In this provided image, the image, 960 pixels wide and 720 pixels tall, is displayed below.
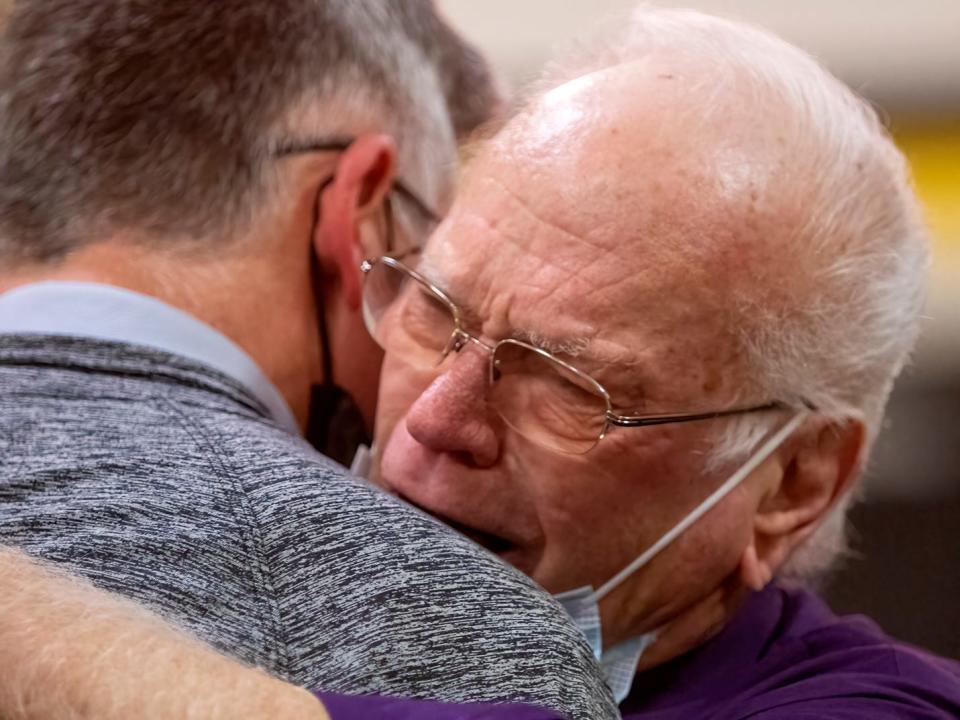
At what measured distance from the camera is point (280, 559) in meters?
0.86

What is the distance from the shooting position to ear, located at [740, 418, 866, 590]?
129 centimetres

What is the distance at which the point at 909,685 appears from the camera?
3.89 feet

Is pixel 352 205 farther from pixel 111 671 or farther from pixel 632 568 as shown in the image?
pixel 111 671

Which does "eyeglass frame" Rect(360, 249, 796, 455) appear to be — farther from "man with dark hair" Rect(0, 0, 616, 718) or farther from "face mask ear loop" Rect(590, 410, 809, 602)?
"man with dark hair" Rect(0, 0, 616, 718)

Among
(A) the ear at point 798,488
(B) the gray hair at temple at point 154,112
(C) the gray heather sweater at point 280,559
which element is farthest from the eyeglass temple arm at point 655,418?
(B) the gray hair at temple at point 154,112

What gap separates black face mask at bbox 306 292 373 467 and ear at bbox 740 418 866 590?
18.5 inches

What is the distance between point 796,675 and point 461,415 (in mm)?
422

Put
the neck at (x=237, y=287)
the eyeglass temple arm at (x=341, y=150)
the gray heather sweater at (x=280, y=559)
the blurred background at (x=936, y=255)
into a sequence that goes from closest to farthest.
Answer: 1. the gray heather sweater at (x=280, y=559)
2. the neck at (x=237, y=287)
3. the eyeglass temple arm at (x=341, y=150)
4. the blurred background at (x=936, y=255)

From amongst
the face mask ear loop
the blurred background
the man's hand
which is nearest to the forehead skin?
the face mask ear loop

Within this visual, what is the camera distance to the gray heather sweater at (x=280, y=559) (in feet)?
2.62

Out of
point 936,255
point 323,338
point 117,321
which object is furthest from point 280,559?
point 936,255

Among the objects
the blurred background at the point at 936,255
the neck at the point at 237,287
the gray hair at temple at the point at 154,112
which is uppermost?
the gray hair at temple at the point at 154,112

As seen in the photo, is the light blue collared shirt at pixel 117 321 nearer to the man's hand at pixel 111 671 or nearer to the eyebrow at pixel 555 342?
the eyebrow at pixel 555 342

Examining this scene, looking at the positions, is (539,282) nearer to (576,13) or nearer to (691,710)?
(691,710)
